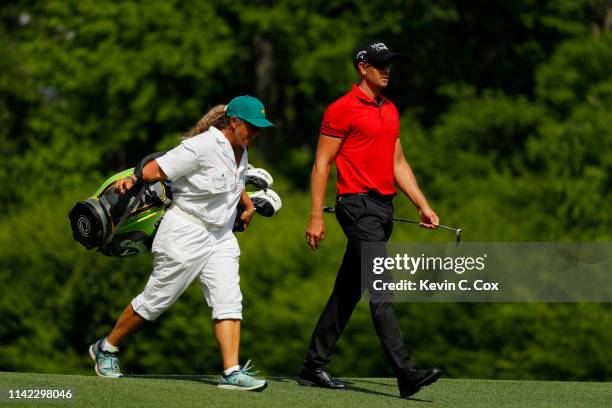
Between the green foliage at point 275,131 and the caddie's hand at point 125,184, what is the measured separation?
33.6 ft

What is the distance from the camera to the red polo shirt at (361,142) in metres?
8.57

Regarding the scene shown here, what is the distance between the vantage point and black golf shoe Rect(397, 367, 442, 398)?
8.22 m

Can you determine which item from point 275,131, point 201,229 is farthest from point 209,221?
point 275,131

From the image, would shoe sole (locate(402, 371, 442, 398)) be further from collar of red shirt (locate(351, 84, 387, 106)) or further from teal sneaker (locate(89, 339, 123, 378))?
teal sneaker (locate(89, 339, 123, 378))

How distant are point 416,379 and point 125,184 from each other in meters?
2.09

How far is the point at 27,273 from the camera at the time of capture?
21.4m

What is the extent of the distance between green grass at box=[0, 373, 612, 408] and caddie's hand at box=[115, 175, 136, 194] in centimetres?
116

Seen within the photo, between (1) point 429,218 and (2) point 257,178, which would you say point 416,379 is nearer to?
(1) point 429,218

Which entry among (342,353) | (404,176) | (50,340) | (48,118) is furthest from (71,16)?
(404,176)

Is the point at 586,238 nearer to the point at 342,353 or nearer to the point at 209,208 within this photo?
the point at 342,353

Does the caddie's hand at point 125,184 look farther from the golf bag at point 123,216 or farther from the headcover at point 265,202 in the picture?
the headcover at point 265,202

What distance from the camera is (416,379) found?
326 inches

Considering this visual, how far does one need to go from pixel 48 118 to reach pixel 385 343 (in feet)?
82.5

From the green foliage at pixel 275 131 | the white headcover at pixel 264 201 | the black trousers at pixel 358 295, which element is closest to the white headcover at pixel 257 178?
the white headcover at pixel 264 201
